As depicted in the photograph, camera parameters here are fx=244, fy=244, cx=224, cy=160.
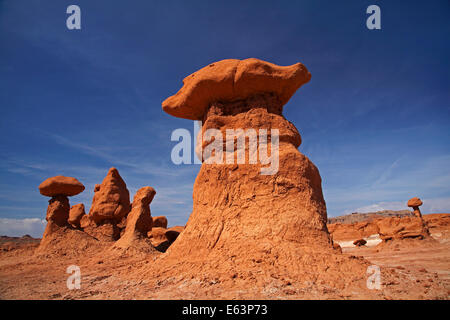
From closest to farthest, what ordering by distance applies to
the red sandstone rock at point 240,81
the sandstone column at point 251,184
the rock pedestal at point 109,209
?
the sandstone column at point 251,184, the red sandstone rock at point 240,81, the rock pedestal at point 109,209

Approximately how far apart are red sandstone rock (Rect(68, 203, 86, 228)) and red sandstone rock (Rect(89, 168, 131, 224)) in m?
6.86

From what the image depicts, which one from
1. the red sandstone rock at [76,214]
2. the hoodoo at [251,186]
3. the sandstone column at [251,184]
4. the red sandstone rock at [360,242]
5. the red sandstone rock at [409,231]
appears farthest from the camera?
the red sandstone rock at [360,242]

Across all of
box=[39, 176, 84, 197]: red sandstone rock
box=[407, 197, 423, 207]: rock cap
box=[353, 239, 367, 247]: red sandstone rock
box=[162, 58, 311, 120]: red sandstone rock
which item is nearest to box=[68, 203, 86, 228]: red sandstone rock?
box=[39, 176, 84, 197]: red sandstone rock

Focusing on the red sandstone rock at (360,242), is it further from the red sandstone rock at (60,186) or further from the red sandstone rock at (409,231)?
the red sandstone rock at (60,186)

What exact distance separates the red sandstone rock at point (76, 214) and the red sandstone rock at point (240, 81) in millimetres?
18092

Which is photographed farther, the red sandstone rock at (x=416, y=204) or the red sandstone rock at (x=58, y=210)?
the red sandstone rock at (x=416, y=204)

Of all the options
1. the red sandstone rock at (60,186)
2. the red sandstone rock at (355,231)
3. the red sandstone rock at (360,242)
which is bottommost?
the red sandstone rock at (360,242)

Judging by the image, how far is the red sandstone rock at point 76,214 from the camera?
65.7ft

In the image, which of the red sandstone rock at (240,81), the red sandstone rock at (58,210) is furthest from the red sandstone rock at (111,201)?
the red sandstone rock at (240,81)

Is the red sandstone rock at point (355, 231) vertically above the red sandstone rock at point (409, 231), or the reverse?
the red sandstone rock at point (409, 231)

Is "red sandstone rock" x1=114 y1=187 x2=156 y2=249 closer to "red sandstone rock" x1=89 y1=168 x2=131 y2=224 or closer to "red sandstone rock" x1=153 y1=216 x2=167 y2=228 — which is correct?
"red sandstone rock" x1=89 y1=168 x2=131 y2=224
